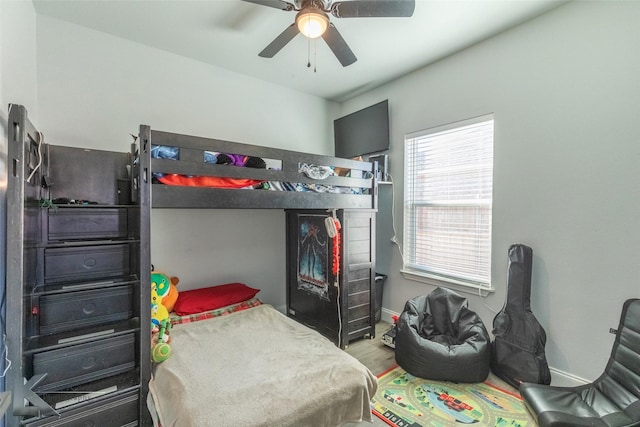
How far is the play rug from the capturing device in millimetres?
1807

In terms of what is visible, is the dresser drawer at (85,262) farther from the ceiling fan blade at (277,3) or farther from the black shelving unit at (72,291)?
the ceiling fan blade at (277,3)

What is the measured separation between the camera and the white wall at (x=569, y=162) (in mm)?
1838

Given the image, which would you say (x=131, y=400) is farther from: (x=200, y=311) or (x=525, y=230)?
(x=525, y=230)

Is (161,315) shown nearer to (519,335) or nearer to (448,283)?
(448,283)

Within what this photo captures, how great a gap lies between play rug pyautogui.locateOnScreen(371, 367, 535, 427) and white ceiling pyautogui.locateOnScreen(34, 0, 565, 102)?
289 cm

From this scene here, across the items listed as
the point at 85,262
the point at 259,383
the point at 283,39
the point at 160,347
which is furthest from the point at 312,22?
the point at 160,347

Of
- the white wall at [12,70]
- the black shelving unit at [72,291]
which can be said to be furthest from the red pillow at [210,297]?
the white wall at [12,70]

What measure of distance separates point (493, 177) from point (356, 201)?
48.9 inches

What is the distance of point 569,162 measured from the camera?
206cm

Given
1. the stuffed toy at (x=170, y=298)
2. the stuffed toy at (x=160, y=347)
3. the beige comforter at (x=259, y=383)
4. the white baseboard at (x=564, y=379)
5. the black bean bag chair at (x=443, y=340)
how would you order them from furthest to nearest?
the stuffed toy at (x=170, y=298), the black bean bag chair at (x=443, y=340), the white baseboard at (x=564, y=379), the stuffed toy at (x=160, y=347), the beige comforter at (x=259, y=383)

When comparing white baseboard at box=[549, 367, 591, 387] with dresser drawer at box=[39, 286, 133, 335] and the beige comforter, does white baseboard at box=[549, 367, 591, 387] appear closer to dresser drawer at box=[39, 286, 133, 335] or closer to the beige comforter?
the beige comforter

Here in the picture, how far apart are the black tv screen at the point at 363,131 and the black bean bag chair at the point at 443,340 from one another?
1846mm

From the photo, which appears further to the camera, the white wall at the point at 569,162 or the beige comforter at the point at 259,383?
the white wall at the point at 569,162

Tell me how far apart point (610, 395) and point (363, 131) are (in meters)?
3.10
